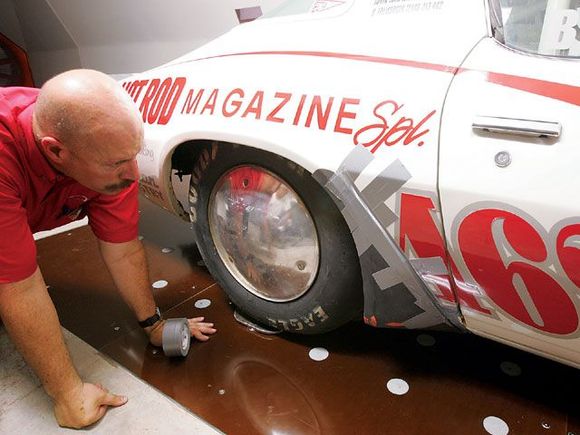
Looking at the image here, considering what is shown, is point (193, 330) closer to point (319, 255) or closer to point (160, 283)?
point (160, 283)

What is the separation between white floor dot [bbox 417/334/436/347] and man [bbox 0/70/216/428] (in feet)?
3.06

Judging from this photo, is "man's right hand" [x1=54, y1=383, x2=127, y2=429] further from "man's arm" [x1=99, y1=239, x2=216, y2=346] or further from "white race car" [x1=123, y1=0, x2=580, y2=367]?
"white race car" [x1=123, y1=0, x2=580, y2=367]

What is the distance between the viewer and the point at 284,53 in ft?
3.73

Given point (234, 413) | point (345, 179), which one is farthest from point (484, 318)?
point (234, 413)

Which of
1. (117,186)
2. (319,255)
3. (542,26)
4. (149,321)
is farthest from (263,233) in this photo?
(542,26)

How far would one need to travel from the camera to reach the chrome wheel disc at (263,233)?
3.93ft

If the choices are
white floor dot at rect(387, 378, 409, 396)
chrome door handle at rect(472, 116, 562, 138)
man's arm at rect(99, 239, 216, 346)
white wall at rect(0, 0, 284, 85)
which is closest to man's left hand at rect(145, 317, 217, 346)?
man's arm at rect(99, 239, 216, 346)

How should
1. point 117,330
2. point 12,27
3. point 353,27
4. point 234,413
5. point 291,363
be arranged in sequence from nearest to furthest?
1. point 353,27
2. point 234,413
3. point 291,363
4. point 117,330
5. point 12,27

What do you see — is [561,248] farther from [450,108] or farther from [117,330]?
[117,330]

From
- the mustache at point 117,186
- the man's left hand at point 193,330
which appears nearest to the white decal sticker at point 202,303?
the man's left hand at point 193,330

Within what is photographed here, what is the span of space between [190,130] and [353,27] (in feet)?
1.77

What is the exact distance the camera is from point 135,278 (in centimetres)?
141

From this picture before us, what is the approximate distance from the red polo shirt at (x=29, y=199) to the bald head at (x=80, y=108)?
4.4 inches

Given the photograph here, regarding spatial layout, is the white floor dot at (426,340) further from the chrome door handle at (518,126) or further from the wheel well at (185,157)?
the wheel well at (185,157)
